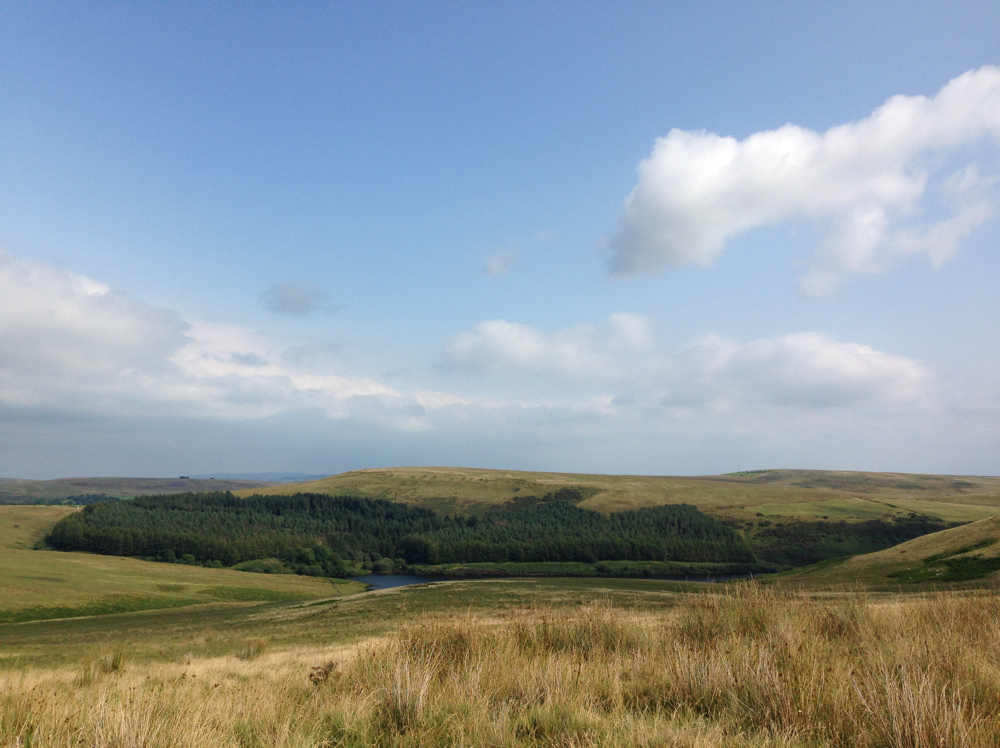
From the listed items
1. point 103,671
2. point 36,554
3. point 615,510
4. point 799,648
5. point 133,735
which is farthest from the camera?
point 615,510

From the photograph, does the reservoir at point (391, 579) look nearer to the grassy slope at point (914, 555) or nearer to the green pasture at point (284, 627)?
the green pasture at point (284, 627)

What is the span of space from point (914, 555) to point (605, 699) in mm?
54812

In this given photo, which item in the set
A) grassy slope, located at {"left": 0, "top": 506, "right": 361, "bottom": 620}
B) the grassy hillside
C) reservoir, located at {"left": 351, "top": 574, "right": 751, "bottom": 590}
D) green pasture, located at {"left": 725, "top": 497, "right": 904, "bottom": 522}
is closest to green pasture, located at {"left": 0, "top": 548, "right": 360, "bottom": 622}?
grassy slope, located at {"left": 0, "top": 506, "right": 361, "bottom": 620}

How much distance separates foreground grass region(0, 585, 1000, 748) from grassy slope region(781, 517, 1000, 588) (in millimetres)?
36837

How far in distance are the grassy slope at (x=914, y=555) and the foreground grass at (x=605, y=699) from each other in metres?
36.8

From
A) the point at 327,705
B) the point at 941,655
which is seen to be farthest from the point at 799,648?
the point at 327,705

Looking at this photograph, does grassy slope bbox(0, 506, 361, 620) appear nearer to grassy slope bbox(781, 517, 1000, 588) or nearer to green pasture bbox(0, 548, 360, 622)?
green pasture bbox(0, 548, 360, 622)

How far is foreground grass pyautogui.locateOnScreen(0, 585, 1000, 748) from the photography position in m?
4.47

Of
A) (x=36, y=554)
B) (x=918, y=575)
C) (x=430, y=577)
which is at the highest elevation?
(x=918, y=575)

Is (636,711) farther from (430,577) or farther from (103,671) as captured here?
(430,577)

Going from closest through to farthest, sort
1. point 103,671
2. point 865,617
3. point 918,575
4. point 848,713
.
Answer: point 848,713 < point 865,617 < point 103,671 < point 918,575

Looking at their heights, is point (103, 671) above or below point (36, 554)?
above

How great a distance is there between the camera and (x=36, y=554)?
299ft

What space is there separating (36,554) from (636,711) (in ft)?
397
